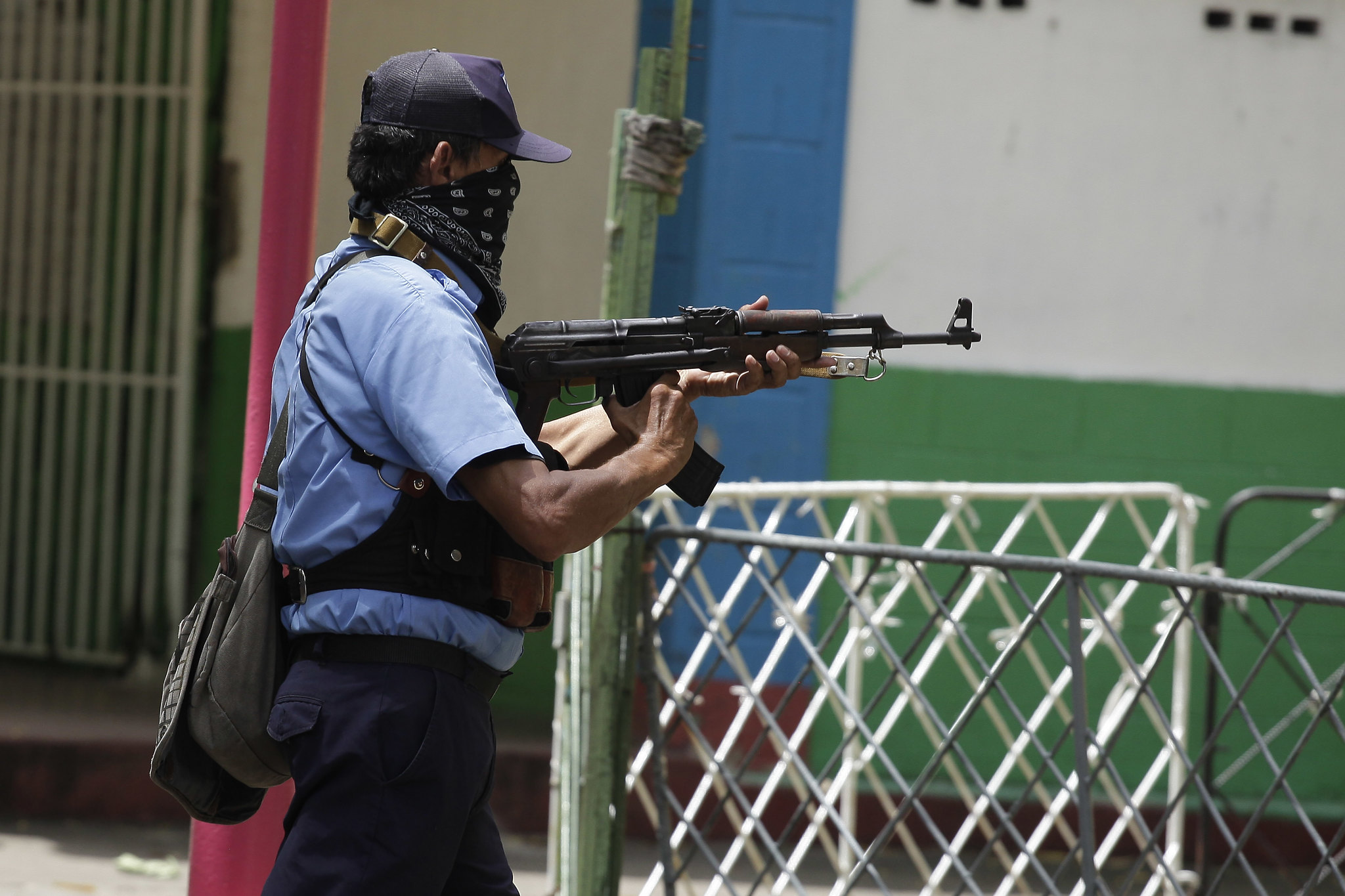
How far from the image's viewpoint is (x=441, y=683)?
6.64ft

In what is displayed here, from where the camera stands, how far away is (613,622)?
312 centimetres

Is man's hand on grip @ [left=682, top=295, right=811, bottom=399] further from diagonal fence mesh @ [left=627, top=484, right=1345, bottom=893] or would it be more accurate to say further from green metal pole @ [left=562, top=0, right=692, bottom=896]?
diagonal fence mesh @ [left=627, top=484, right=1345, bottom=893]

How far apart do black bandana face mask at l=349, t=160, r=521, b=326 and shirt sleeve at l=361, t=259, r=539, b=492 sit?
19cm

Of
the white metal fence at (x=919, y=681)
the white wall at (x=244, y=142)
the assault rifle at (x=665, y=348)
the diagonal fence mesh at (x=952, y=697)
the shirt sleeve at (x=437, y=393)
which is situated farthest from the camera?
the white wall at (x=244, y=142)

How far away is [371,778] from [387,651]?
0.61 ft

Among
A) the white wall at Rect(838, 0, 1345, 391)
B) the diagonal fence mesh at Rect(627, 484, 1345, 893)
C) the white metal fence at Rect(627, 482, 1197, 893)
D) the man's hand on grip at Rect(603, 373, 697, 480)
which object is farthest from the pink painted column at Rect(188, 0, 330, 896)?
the white wall at Rect(838, 0, 1345, 391)

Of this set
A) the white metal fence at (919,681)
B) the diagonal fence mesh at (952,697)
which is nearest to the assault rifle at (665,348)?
the diagonal fence mesh at (952,697)

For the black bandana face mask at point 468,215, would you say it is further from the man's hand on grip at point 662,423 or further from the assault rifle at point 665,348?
the man's hand on grip at point 662,423

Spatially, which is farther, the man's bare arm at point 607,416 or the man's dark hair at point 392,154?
the man's bare arm at point 607,416

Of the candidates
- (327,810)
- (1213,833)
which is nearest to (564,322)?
(327,810)

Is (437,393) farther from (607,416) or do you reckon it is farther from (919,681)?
(919,681)

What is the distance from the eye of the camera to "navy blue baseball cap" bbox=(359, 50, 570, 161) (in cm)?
211

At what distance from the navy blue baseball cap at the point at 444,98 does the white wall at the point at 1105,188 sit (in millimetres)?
2802

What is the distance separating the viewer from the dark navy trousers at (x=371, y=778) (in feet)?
6.40
